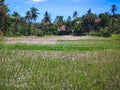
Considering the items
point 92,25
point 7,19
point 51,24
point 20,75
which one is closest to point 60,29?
point 51,24

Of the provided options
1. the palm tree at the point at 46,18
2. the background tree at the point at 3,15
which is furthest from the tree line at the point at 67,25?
the background tree at the point at 3,15

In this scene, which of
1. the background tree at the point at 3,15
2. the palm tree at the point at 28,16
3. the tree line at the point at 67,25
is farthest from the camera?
the palm tree at the point at 28,16

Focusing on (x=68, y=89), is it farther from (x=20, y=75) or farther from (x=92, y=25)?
(x=92, y=25)

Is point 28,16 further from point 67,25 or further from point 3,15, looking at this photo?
point 3,15

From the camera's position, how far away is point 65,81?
30.7 ft

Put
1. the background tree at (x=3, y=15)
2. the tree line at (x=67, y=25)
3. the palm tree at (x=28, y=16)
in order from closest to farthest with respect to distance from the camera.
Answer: the background tree at (x=3, y=15) < the tree line at (x=67, y=25) < the palm tree at (x=28, y=16)

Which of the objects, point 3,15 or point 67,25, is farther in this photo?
point 67,25

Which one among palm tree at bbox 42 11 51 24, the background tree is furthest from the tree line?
the background tree

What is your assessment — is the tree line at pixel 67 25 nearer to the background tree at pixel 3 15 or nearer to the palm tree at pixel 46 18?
the palm tree at pixel 46 18

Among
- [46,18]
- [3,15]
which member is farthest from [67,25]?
[3,15]

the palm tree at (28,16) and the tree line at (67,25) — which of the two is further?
the palm tree at (28,16)

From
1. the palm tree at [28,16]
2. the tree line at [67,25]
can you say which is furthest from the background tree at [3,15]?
the palm tree at [28,16]

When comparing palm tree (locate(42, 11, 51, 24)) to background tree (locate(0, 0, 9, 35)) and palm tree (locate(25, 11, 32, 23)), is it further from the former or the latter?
background tree (locate(0, 0, 9, 35))

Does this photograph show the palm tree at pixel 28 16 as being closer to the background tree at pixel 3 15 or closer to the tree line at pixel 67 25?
the tree line at pixel 67 25
